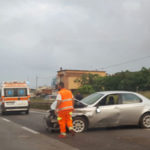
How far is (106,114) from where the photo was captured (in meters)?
10.3

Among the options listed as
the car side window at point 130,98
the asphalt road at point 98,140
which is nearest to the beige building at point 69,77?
the car side window at point 130,98

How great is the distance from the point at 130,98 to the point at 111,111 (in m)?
1.03

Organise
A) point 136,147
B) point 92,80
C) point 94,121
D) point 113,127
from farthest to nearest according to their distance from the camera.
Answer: point 92,80 < point 113,127 < point 94,121 < point 136,147

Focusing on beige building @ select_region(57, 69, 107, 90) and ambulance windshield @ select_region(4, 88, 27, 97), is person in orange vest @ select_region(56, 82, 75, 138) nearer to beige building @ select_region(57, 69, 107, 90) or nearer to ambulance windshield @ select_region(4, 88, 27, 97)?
ambulance windshield @ select_region(4, 88, 27, 97)

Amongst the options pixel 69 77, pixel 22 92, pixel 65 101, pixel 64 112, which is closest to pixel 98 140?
pixel 64 112

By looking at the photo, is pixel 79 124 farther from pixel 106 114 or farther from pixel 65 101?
pixel 65 101

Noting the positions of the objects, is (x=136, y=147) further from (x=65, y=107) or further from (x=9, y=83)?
(x=9, y=83)

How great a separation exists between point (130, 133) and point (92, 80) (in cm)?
8401

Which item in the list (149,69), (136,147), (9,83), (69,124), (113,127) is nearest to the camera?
(136,147)

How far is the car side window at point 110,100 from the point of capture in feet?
34.5

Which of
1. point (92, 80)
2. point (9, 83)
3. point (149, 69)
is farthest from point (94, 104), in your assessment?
point (92, 80)

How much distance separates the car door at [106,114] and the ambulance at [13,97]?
469 inches

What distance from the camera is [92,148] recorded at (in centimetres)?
742

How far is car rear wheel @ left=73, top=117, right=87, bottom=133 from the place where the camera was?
1006cm
